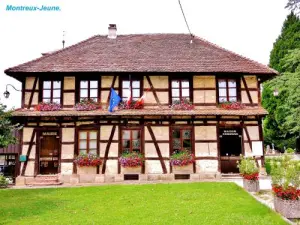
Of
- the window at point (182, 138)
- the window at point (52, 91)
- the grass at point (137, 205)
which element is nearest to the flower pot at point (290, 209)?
the grass at point (137, 205)

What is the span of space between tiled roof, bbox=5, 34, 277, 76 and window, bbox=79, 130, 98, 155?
135 inches

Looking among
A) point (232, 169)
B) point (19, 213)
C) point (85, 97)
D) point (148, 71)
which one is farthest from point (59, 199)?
point (232, 169)

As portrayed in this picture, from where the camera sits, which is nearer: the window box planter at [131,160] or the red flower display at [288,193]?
the red flower display at [288,193]

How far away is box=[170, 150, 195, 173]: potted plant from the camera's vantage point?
16.1 metres

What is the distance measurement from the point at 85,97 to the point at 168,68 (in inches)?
192

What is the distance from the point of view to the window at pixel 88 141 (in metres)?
16.6

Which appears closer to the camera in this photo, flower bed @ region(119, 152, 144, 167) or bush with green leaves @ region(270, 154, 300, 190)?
bush with green leaves @ region(270, 154, 300, 190)

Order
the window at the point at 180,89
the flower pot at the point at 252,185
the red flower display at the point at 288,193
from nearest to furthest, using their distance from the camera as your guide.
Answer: the red flower display at the point at 288,193, the flower pot at the point at 252,185, the window at the point at 180,89

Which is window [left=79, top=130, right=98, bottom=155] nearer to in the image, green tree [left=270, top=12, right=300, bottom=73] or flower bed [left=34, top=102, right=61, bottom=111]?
flower bed [left=34, top=102, right=61, bottom=111]

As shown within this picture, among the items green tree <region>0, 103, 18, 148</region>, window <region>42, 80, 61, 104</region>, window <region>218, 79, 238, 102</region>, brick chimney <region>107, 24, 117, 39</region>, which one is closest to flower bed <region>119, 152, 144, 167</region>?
window <region>42, 80, 61, 104</region>

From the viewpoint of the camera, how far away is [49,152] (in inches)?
687

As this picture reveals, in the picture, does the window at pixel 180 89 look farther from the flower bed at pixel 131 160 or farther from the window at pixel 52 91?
the window at pixel 52 91

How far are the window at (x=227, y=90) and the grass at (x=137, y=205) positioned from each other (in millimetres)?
5261

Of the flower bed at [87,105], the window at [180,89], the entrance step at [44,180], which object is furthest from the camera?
the window at [180,89]
